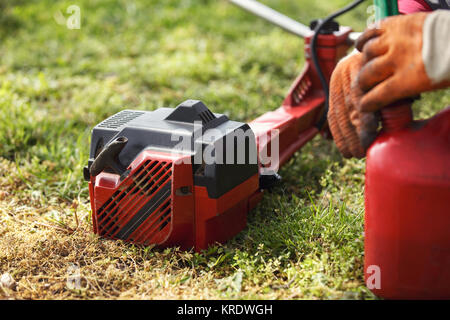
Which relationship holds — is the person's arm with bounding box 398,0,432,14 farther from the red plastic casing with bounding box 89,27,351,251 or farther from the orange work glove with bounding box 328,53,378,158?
the red plastic casing with bounding box 89,27,351,251

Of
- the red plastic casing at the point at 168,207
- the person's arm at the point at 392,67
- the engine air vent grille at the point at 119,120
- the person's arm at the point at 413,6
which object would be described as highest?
the person's arm at the point at 413,6

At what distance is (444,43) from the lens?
139cm

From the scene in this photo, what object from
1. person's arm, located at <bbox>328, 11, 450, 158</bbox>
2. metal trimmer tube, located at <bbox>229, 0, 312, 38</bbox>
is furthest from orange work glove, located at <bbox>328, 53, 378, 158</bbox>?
metal trimmer tube, located at <bbox>229, 0, 312, 38</bbox>

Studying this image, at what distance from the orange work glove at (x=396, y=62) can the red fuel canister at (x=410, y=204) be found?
0.26 ft

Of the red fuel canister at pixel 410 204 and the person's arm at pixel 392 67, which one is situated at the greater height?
the person's arm at pixel 392 67

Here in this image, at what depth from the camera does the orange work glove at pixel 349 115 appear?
5.22ft

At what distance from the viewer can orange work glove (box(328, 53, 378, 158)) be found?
1.59 m

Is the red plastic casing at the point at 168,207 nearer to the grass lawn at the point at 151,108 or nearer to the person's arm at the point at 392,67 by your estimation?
the grass lawn at the point at 151,108

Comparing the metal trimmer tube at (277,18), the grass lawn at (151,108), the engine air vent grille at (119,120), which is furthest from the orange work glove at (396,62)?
the metal trimmer tube at (277,18)

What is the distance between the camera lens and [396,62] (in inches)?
57.5

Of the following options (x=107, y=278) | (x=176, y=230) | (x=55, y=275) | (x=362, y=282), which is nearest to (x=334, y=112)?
(x=362, y=282)

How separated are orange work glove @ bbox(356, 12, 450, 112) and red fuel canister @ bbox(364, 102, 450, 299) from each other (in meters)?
0.08

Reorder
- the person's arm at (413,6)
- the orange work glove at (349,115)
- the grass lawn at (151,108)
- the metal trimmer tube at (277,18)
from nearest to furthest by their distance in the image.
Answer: the orange work glove at (349,115), the grass lawn at (151,108), the person's arm at (413,6), the metal trimmer tube at (277,18)

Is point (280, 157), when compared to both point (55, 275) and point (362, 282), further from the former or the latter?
point (55, 275)
